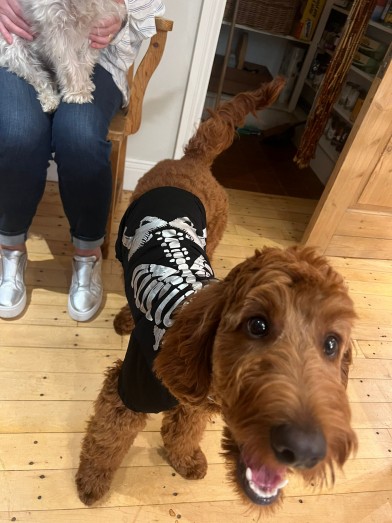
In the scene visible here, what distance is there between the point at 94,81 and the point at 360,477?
170 cm

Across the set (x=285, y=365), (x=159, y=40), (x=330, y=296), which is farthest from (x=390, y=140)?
(x=285, y=365)

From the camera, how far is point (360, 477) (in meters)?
1.46

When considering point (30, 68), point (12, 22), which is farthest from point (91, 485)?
point (12, 22)

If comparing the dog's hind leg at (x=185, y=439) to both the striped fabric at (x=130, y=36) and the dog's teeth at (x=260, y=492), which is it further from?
the striped fabric at (x=130, y=36)

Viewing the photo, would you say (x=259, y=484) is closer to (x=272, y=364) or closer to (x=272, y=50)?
(x=272, y=364)

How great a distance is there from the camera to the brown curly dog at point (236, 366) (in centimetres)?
67

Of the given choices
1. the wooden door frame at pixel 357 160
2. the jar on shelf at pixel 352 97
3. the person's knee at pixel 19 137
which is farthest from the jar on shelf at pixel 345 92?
the person's knee at pixel 19 137

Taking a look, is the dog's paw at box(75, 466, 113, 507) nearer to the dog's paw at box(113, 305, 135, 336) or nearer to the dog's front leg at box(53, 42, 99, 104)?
the dog's paw at box(113, 305, 135, 336)

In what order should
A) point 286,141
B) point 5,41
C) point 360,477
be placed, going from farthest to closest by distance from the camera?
point 286,141
point 360,477
point 5,41

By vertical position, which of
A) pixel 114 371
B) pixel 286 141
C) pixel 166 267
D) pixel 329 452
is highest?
pixel 329 452

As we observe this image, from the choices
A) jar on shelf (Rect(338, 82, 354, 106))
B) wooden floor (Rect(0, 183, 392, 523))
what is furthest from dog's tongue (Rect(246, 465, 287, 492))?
jar on shelf (Rect(338, 82, 354, 106))

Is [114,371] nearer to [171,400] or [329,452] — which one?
[171,400]

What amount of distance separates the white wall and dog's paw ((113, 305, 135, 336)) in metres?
1.06

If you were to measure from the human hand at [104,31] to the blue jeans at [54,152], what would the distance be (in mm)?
111
